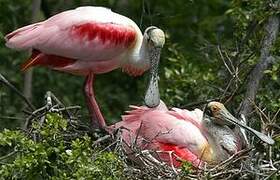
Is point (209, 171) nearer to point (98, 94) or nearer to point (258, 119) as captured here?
point (258, 119)

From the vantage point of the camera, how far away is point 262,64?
747cm

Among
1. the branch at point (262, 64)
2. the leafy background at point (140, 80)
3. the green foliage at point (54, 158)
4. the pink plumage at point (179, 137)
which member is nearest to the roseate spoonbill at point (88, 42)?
the leafy background at point (140, 80)

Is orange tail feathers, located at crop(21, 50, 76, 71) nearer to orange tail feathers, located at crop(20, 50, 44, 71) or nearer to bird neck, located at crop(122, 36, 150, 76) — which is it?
orange tail feathers, located at crop(20, 50, 44, 71)

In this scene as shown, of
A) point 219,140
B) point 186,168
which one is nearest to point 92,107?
point 219,140

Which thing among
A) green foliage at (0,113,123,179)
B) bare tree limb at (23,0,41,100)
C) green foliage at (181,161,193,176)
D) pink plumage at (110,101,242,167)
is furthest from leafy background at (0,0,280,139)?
green foliage at (0,113,123,179)

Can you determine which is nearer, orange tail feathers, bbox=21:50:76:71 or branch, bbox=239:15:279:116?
branch, bbox=239:15:279:116

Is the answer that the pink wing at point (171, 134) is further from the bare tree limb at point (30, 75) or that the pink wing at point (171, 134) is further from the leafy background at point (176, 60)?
the bare tree limb at point (30, 75)

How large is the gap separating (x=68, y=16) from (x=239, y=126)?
162 centimetres

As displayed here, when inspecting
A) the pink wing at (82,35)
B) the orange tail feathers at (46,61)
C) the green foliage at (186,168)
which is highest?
the pink wing at (82,35)

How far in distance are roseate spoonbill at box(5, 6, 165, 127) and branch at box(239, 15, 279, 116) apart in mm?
848

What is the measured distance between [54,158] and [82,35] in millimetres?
1883

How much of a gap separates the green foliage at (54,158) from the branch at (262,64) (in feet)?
4.04

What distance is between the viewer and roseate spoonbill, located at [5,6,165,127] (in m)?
8.07

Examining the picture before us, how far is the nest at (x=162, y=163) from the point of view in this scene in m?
6.50
